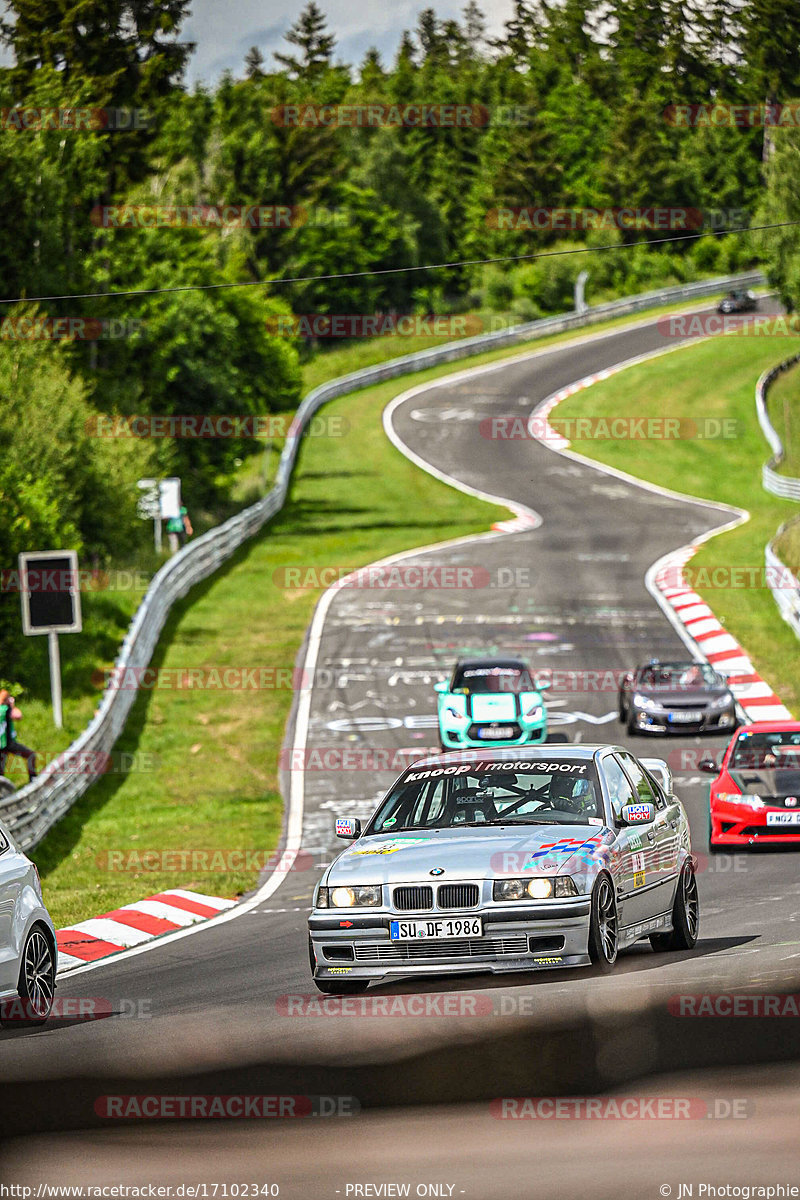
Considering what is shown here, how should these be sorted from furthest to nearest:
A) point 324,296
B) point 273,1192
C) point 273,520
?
1. point 324,296
2. point 273,520
3. point 273,1192

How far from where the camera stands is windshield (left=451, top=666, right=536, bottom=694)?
83.1 ft

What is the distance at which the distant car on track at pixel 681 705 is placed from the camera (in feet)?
83.2

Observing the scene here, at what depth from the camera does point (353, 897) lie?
9.72m

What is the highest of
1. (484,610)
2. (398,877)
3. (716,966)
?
(398,877)

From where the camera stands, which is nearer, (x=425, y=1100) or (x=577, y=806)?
(x=425, y=1100)

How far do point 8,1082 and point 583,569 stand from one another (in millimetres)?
34670

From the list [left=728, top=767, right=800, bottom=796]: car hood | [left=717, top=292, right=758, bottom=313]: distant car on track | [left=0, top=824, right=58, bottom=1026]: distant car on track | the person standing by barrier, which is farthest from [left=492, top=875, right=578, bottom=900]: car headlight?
[left=717, top=292, right=758, bottom=313]: distant car on track

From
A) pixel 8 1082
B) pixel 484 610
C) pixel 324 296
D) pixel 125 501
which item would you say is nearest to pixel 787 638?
pixel 484 610

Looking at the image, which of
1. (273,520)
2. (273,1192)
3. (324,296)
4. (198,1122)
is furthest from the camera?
(324,296)

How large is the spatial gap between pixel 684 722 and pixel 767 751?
20.8 feet

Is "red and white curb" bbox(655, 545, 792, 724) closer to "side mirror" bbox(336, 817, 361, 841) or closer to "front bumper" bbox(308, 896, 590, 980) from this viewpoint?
"side mirror" bbox(336, 817, 361, 841)

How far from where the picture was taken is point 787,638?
1284 inches

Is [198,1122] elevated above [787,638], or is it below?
above

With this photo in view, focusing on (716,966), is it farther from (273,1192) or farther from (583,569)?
(583,569)
